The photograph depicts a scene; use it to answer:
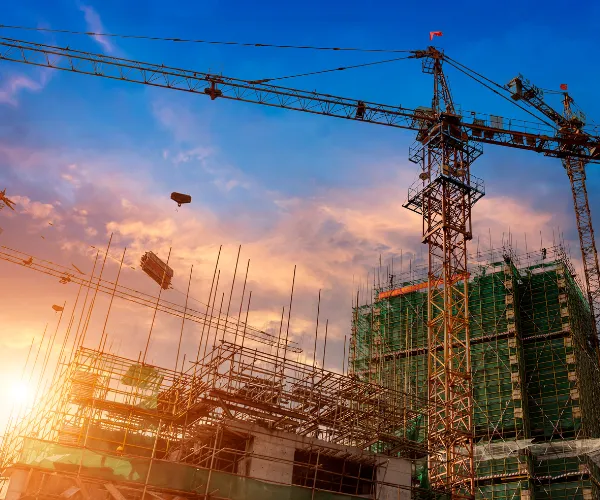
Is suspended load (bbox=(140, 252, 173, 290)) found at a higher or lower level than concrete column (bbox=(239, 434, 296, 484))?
higher

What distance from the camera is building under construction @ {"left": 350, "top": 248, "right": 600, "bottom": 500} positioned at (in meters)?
46.8

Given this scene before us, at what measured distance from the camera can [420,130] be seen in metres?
50.2

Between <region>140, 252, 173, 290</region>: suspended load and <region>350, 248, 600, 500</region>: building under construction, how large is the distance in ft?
56.4

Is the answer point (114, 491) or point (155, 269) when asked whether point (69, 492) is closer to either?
point (114, 491)

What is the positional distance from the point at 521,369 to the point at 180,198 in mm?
28753

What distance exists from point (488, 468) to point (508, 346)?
9489 mm

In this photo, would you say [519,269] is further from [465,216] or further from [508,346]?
[465,216]

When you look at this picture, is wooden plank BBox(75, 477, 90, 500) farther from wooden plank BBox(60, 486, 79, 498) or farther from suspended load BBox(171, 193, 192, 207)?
suspended load BBox(171, 193, 192, 207)

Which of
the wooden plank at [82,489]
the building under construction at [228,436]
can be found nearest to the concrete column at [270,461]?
the building under construction at [228,436]

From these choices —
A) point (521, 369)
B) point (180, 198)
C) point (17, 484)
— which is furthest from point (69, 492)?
point (521, 369)

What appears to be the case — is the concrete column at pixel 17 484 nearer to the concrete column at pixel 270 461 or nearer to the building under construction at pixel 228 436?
the building under construction at pixel 228 436

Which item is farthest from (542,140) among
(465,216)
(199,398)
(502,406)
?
(199,398)

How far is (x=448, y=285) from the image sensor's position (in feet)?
141

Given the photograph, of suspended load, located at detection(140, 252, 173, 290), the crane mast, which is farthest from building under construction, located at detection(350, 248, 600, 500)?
suspended load, located at detection(140, 252, 173, 290)
